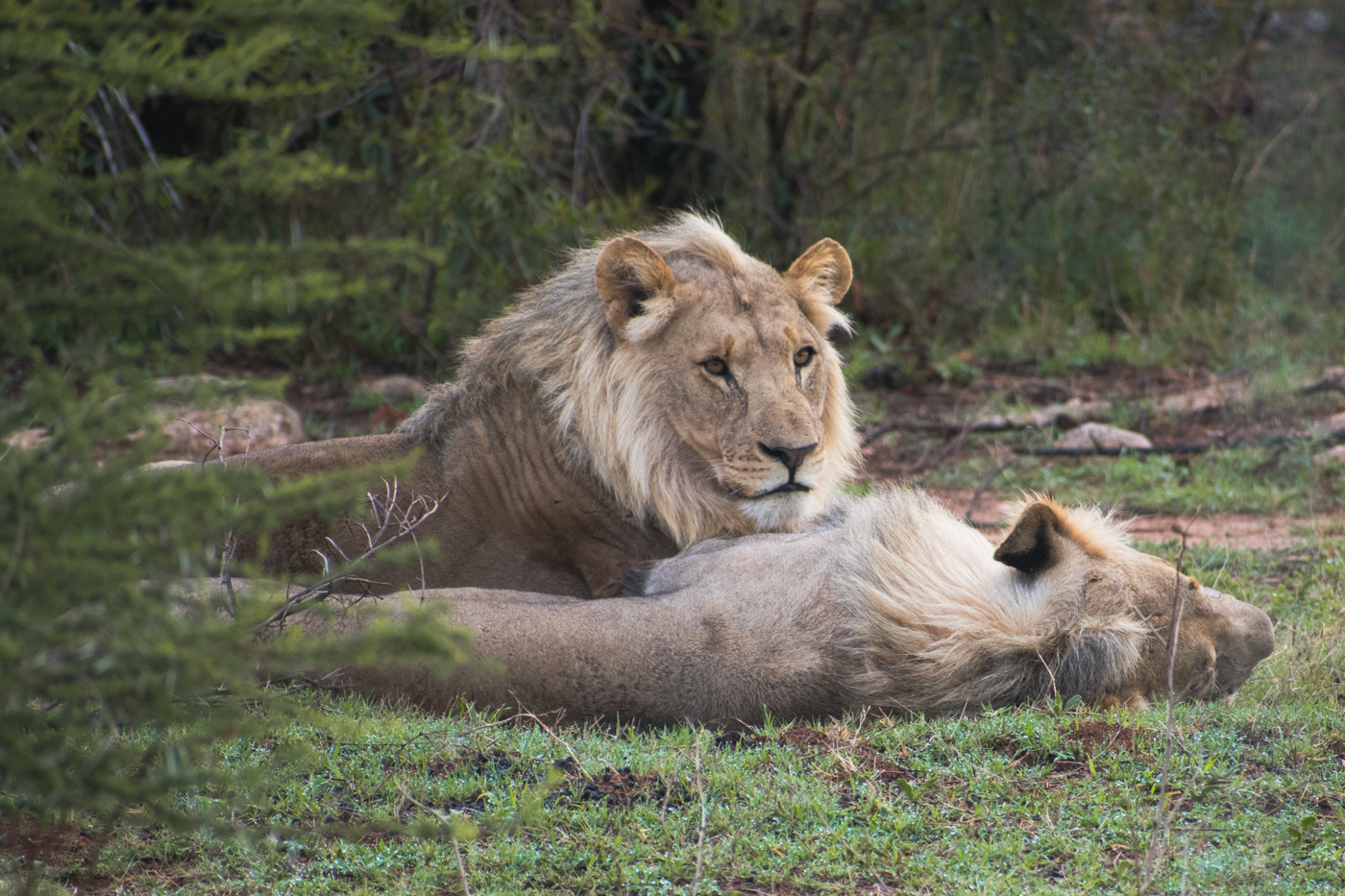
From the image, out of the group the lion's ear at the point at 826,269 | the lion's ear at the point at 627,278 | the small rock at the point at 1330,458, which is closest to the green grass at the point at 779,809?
the lion's ear at the point at 627,278

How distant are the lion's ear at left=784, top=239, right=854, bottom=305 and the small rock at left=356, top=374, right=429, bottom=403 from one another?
4.06m

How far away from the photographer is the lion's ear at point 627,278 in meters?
4.17

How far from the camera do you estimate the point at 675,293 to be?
4293 mm

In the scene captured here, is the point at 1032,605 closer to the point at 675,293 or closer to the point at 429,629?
the point at 675,293

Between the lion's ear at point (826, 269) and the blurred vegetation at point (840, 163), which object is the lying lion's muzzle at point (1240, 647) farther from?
the blurred vegetation at point (840, 163)

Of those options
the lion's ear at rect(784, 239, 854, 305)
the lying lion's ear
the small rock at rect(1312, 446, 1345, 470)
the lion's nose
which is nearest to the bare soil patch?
the lion's nose

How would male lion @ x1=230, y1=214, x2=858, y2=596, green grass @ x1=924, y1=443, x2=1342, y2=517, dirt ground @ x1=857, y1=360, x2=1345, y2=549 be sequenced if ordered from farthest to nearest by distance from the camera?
green grass @ x1=924, y1=443, x2=1342, y2=517
dirt ground @ x1=857, y1=360, x2=1345, y2=549
male lion @ x1=230, y1=214, x2=858, y2=596

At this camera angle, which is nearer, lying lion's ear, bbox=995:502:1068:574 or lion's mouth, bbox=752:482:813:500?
lying lion's ear, bbox=995:502:1068:574

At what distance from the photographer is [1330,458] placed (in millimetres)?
6770

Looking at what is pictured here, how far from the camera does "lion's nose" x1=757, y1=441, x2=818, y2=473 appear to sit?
4074 millimetres

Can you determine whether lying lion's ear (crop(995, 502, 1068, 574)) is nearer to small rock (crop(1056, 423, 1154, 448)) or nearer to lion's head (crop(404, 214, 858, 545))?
lion's head (crop(404, 214, 858, 545))

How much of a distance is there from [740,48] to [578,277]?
482 cm

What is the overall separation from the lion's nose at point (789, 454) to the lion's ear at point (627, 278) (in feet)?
2.06

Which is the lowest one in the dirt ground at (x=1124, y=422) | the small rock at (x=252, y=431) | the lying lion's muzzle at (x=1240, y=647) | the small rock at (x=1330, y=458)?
the small rock at (x=252, y=431)
